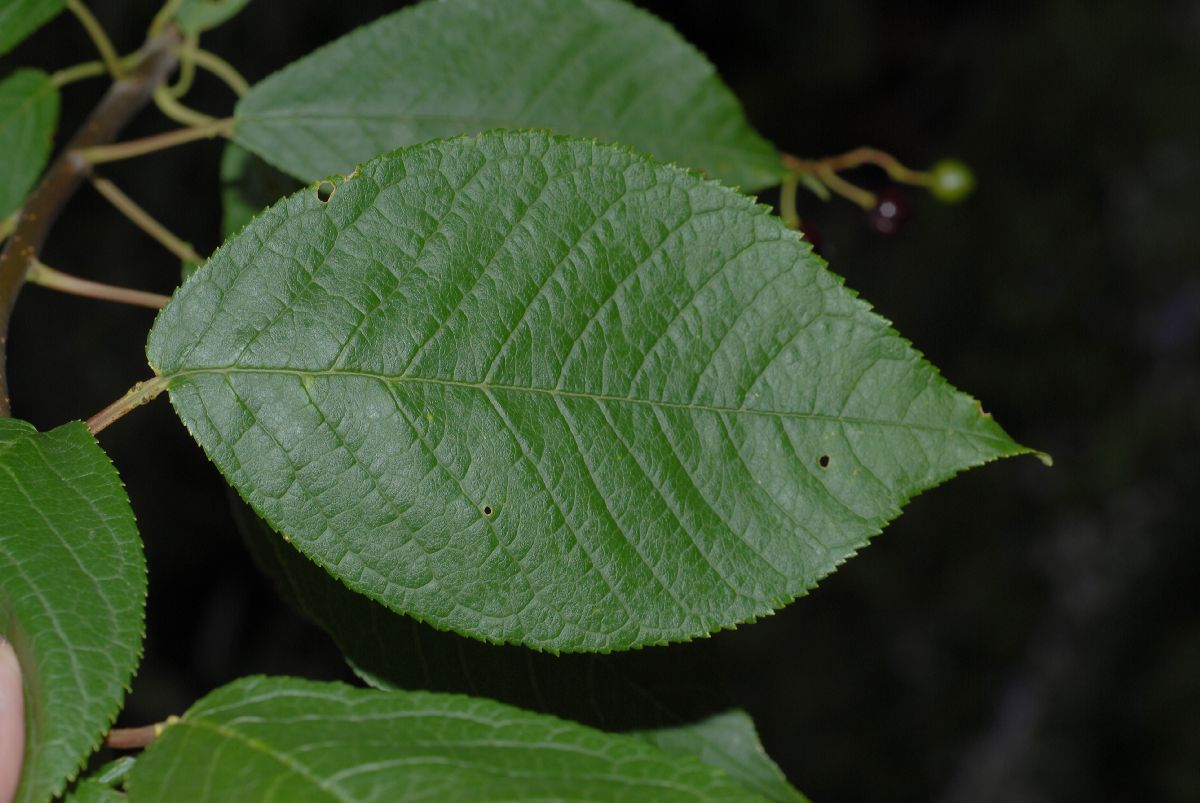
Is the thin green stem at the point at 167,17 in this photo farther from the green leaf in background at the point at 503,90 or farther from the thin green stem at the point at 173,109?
the green leaf in background at the point at 503,90

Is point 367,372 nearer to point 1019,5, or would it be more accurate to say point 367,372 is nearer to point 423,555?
point 423,555

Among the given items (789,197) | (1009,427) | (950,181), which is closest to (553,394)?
(789,197)

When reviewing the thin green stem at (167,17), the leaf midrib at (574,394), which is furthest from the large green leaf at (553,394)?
the thin green stem at (167,17)

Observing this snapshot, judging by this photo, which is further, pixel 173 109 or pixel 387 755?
pixel 173 109

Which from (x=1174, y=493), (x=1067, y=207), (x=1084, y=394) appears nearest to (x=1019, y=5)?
(x=1067, y=207)

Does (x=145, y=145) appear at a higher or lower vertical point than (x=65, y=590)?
higher

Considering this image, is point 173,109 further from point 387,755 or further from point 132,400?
point 387,755
